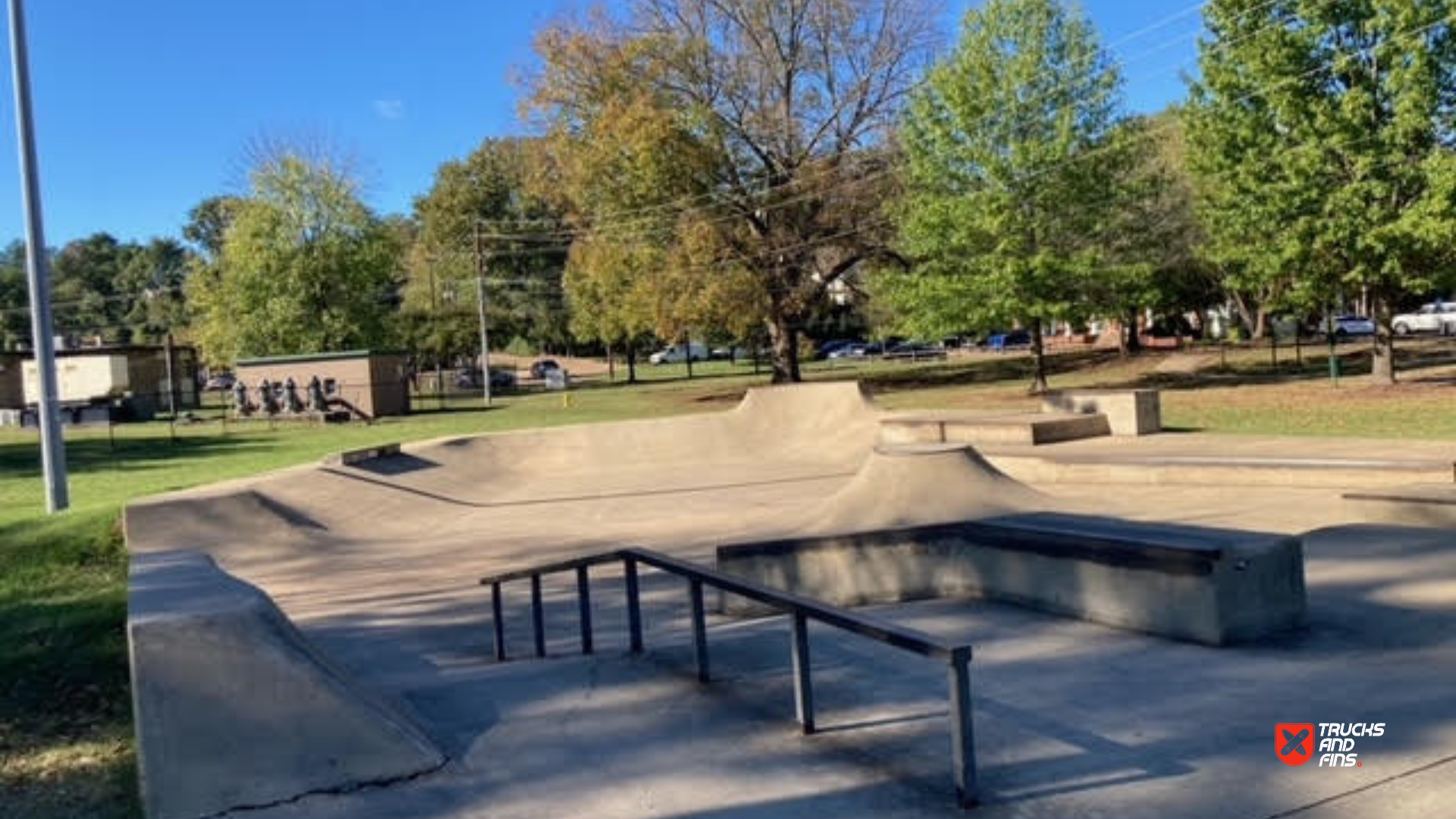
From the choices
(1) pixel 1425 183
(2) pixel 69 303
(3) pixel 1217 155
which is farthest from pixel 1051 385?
(2) pixel 69 303

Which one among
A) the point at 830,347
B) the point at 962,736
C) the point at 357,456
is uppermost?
the point at 830,347

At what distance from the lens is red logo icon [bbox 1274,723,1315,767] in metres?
4.43

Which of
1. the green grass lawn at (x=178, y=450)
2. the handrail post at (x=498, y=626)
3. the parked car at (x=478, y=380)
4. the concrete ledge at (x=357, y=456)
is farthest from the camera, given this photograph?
the parked car at (x=478, y=380)

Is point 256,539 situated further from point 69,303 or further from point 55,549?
point 69,303

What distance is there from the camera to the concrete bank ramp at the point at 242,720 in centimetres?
459

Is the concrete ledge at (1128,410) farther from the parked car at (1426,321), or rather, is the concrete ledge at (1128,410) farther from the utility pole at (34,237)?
the parked car at (1426,321)

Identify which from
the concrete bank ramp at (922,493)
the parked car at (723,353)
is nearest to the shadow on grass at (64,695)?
the concrete bank ramp at (922,493)

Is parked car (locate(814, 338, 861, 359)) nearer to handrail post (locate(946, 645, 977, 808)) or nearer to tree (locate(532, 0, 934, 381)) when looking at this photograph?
tree (locate(532, 0, 934, 381))

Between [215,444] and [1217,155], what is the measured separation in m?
27.3

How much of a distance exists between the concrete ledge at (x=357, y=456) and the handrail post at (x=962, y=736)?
17.4m

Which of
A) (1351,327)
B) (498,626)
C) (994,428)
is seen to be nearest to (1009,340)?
(1351,327)

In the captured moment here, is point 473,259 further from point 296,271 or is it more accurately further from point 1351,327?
point 1351,327

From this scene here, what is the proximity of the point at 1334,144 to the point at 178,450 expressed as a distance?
95.0ft

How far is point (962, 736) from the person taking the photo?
4.17 metres
